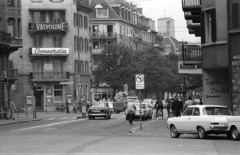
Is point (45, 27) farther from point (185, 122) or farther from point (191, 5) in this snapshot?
point (185, 122)

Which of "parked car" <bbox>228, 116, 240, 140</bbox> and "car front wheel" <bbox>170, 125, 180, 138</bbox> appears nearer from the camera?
"parked car" <bbox>228, 116, 240, 140</bbox>

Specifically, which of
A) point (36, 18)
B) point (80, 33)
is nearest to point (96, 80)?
point (80, 33)

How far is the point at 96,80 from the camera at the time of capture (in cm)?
9762

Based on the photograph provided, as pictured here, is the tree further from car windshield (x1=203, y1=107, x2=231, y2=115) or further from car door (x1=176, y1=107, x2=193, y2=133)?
car windshield (x1=203, y1=107, x2=231, y2=115)

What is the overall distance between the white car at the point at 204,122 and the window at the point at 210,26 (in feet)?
30.3

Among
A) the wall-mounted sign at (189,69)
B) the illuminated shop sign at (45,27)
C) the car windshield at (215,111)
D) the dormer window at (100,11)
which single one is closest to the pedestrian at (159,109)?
the wall-mounted sign at (189,69)

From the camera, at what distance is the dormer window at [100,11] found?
116994 mm

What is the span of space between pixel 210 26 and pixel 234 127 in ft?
40.7

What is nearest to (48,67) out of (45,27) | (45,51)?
(45,51)

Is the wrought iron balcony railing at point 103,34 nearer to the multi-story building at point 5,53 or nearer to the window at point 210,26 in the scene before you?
the multi-story building at point 5,53

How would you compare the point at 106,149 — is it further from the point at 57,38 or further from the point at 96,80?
the point at 96,80

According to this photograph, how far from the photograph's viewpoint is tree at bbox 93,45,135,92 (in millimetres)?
96188

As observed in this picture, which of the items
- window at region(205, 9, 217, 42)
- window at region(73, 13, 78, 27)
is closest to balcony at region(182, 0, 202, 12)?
window at region(205, 9, 217, 42)

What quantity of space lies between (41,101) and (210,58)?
2057 inches
